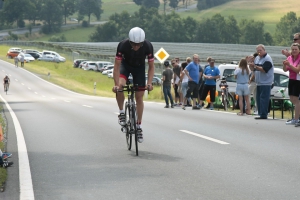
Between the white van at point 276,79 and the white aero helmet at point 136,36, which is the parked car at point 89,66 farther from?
the white aero helmet at point 136,36

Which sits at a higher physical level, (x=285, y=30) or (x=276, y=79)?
(x=285, y=30)

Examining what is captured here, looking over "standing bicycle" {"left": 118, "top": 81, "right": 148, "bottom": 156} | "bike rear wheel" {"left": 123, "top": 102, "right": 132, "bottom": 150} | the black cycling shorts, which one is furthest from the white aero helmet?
"bike rear wheel" {"left": 123, "top": 102, "right": 132, "bottom": 150}

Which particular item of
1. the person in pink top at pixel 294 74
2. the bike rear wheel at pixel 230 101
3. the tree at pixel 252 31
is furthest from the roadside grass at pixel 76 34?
the person in pink top at pixel 294 74

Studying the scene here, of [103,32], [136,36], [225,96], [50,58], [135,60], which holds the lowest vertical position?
[50,58]

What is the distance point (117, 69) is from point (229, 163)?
2.40 m

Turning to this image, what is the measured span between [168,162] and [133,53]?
6.07 feet

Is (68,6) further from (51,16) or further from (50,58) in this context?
(50,58)

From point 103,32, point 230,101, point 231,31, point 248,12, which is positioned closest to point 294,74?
point 230,101

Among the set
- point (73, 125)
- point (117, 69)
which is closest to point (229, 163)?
point (117, 69)

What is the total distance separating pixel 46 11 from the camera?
18325 centimetres

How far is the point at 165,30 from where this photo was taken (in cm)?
15300

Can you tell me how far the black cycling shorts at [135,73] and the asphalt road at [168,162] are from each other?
1106 mm

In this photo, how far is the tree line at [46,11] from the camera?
178375 mm

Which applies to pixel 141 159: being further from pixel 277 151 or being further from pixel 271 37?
pixel 271 37
